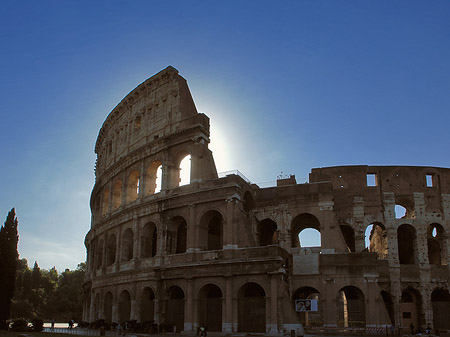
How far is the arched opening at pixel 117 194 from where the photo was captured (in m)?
34.7

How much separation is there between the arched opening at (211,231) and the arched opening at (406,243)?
12.2 metres

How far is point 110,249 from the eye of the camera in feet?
110

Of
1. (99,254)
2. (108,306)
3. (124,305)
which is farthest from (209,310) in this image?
(99,254)

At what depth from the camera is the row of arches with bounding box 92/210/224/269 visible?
90.2 feet

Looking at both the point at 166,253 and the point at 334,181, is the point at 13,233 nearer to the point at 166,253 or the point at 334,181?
the point at 166,253

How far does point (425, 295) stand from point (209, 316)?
13356 millimetres

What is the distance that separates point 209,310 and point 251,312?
2.64 meters

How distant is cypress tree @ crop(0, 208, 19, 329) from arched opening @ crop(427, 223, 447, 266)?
1093 inches

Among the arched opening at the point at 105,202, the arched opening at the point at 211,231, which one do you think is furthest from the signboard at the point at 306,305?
the arched opening at the point at 105,202

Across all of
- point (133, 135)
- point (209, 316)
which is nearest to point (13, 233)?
point (133, 135)

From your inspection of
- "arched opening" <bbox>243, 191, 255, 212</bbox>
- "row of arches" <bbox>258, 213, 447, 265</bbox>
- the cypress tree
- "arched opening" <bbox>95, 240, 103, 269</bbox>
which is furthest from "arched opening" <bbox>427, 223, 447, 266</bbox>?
the cypress tree

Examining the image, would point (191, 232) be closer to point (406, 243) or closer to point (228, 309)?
point (228, 309)

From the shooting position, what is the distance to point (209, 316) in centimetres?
2514

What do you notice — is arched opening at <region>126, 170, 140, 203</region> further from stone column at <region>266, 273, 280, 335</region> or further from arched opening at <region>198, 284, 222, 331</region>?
stone column at <region>266, 273, 280, 335</region>
